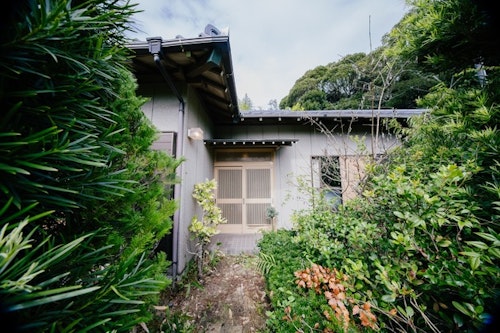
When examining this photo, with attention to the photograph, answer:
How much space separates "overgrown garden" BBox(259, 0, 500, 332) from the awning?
11.8 ft

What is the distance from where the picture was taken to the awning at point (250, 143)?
527 centimetres

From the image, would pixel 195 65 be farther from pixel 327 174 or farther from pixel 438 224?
pixel 327 174

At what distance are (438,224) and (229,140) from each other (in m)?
4.53

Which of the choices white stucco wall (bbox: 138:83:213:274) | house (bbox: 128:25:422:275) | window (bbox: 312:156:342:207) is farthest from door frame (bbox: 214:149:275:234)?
white stucco wall (bbox: 138:83:213:274)

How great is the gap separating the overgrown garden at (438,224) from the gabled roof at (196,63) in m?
2.38

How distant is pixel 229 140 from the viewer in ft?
17.1

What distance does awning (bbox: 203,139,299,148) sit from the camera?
17.3 feet

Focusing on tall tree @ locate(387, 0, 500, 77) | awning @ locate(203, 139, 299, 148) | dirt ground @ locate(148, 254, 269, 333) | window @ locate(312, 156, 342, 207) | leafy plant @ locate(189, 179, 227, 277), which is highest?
awning @ locate(203, 139, 299, 148)

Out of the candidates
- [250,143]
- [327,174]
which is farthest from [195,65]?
[327,174]

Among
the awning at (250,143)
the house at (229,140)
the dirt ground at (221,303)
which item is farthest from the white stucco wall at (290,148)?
the dirt ground at (221,303)

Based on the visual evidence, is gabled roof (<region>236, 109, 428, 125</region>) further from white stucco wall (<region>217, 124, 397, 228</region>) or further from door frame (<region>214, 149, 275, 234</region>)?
door frame (<region>214, 149, 275, 234</region>)

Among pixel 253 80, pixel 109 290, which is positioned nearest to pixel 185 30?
pixel 109 290

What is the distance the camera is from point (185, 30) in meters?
2.96

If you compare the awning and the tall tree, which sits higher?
the awning
